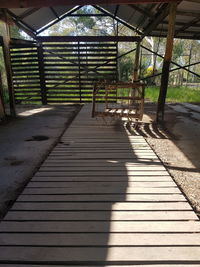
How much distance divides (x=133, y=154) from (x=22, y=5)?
3.50 meters

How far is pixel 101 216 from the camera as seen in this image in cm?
187

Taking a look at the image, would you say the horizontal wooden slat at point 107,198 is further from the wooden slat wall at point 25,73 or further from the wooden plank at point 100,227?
the wooden slat wall at point 25,73

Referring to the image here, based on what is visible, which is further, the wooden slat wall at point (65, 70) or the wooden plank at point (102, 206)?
the wooden slat wall at point (65, 70)

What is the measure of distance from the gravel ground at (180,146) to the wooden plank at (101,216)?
0.75 ft

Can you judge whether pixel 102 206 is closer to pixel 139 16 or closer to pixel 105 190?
pixel 105 190

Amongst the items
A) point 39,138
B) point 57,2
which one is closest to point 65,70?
point 57,2

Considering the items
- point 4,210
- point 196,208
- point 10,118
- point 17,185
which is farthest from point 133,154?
point 10,118

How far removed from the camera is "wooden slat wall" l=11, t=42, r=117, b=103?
8926mm

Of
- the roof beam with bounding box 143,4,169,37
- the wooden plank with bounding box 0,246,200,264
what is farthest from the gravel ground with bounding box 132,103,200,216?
the roof beam with bounding box 143,4,169,37

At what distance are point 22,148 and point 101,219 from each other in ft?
7.43

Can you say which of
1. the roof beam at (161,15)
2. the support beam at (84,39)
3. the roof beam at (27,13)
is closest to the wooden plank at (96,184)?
the roof beam at (161,15)

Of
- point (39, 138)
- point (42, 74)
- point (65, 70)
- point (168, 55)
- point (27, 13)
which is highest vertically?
point (27, 13)

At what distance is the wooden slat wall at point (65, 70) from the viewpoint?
29.3 feet

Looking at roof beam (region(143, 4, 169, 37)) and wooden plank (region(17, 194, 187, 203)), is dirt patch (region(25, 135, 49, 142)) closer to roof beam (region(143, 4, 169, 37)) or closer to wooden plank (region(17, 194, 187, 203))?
wooden plank (region(17, 194, 187, 203))
